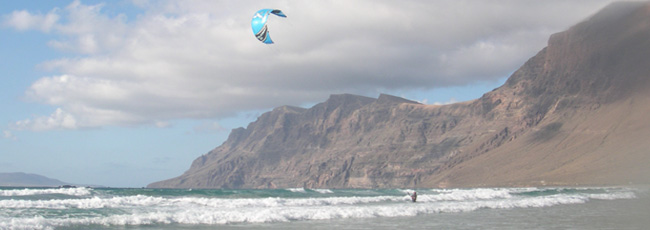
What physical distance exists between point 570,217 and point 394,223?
38.1ft

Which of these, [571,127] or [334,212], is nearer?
[334,212]

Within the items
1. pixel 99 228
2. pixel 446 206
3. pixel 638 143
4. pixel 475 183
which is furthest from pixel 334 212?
pixel 475 183

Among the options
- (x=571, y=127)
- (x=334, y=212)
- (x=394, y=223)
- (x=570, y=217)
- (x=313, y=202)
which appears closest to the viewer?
(x=394, y=223)

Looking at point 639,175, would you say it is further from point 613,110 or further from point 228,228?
point 228,228

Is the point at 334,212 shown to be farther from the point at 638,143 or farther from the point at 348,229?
the point at 638,143

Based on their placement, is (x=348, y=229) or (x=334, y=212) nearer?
(x=348, y=229)

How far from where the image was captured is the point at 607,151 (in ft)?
525

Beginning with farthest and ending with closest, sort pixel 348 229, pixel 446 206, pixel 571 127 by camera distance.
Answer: pixel 571 127
pixel 446 206
pixel 348 229

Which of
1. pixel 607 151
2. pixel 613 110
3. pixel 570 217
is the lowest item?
pixel 570 217

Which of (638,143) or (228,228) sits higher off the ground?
(638,143)

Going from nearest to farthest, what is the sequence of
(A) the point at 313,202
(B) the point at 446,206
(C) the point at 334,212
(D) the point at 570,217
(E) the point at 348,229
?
(E) the point at 348,229, (D) the point at 570,217, (C) the point at 334,212, (B) the point at 446,206, (A) the point at 313,202

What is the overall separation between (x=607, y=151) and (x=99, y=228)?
164 meters

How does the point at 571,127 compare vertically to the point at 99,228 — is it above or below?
above

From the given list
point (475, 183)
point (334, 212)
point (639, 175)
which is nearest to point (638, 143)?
point (639, 175)
